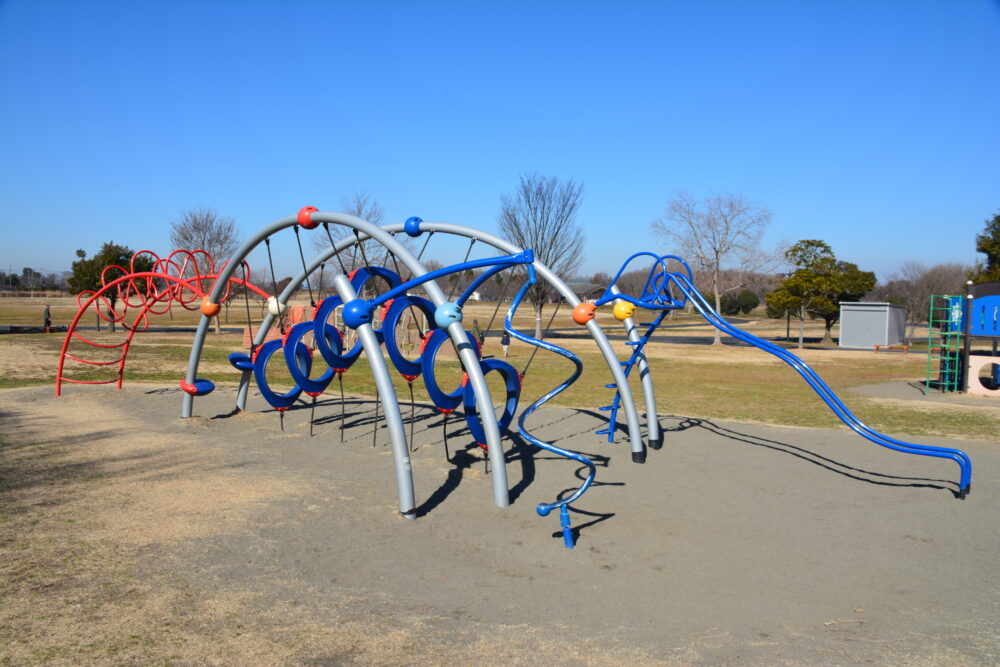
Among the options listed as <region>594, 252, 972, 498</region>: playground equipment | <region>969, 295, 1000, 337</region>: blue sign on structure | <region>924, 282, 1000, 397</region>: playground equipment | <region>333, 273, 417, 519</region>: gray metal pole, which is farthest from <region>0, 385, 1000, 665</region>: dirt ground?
<region>969, 295, 1000, 337</region>: blue sign on structure

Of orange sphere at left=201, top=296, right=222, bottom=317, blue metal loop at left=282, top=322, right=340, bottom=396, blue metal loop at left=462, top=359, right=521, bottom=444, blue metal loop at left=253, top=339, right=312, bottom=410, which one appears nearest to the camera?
blue metal loop at left=462, top=359, right=521, bottom=444

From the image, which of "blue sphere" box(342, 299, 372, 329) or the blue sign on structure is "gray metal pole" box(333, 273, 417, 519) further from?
the blue sign on structure

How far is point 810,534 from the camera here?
719cm

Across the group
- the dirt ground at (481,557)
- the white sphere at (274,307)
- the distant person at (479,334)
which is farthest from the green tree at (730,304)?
the white sphere at (274,307)

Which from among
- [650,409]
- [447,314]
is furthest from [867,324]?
[447,314]

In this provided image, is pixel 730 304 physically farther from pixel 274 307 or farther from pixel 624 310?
pixel 274 307

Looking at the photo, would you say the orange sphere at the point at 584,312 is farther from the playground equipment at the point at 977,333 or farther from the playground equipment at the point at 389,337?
the playground equipment at the point at 977,333

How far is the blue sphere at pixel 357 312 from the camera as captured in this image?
7758 mm

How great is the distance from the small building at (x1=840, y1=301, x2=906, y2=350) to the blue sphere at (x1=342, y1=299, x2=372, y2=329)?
113ft

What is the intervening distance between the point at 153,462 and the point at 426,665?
6.56m

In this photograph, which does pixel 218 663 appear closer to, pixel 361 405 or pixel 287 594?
pixel 287 594

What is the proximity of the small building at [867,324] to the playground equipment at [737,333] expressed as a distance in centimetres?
2869

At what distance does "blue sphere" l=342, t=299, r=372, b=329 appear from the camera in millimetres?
7758

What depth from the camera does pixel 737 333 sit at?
9.71 meters
